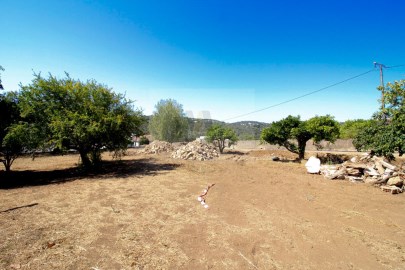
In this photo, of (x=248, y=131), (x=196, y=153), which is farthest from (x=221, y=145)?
(x=248, y=131)

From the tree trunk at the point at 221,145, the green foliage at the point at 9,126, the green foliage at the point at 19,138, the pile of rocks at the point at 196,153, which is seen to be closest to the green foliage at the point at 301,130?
the pile of rocks at the point at 196,153

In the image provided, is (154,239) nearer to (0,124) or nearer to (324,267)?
(324,267)

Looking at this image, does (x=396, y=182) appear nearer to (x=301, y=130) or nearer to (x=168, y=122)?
(x=301, y=130)

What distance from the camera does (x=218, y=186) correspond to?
934 cm

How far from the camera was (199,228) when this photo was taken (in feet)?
16.4

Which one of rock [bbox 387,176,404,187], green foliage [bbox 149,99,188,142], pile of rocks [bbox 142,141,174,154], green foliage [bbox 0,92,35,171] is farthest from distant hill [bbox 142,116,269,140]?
rock [bbox 387,176,404,187]

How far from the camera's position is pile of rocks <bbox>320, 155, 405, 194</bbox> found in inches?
335

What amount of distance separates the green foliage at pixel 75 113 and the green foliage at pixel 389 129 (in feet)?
48.2

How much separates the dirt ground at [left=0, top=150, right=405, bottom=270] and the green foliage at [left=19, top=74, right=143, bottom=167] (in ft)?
10.4

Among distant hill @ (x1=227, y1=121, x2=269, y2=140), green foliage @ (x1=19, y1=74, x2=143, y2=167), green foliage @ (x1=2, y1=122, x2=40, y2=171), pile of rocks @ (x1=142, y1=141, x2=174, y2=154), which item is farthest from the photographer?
distant hill @ (x1=227, y1=121, x2=269, y2=140)

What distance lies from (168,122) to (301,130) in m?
24.9

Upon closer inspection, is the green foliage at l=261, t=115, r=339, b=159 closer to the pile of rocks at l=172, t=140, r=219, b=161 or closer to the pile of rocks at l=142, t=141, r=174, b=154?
the pile of rocks at l=172, t=140, r=219, b=161

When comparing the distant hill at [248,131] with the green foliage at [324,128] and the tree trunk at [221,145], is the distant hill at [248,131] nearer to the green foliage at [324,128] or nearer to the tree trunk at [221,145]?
the tree trunk at [221,145]

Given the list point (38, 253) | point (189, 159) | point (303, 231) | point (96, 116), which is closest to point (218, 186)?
point (303, 231)
